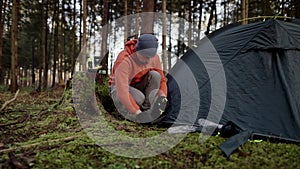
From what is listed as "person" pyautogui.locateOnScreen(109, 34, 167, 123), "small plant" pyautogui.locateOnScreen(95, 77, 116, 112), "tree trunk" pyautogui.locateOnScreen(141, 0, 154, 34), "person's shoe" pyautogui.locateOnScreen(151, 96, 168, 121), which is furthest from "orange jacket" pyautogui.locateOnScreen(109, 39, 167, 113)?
"tree trunk" pyautogui.locateOnScreen(141, 0, 154, 34)

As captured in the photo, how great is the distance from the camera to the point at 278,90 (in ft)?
9.94

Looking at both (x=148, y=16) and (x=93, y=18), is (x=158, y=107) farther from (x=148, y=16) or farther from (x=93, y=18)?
(x=93, y=18)

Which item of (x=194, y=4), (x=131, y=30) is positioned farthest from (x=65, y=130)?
(x=131, y=30)

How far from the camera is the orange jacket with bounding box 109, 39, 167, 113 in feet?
11.4

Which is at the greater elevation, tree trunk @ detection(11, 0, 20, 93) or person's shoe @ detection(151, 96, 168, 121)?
tree trunk @ detection(11, 0, 20, 93)

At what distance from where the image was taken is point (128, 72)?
363cm

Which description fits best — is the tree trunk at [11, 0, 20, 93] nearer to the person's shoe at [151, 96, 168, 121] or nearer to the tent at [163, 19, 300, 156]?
the tent at [163, 19, 300, 156]

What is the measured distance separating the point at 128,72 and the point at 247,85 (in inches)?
62.2

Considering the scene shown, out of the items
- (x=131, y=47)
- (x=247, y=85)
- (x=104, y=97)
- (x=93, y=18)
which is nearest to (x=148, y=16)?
(x=104, y=97)

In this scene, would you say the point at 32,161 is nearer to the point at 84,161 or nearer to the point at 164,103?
the point at 84,161

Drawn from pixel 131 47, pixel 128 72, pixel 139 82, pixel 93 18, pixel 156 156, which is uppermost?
pixel 93 18

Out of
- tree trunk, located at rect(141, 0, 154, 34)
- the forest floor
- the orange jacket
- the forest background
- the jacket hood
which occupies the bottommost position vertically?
the forest floor

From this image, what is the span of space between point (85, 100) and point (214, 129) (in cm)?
225

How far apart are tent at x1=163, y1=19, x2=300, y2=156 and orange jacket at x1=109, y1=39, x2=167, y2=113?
1.60 ft
